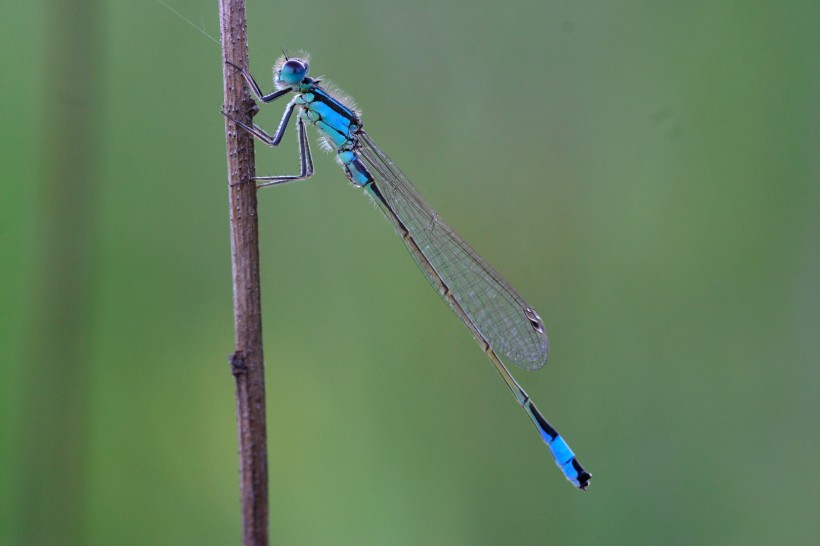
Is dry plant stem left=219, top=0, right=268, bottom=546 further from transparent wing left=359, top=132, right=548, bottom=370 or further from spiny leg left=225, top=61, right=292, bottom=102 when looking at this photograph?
transparent wing left=359, top=132, right=548, bottom=370

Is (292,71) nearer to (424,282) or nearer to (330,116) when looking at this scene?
(330,116)

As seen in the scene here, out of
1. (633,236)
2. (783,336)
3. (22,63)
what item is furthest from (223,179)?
(783,336)

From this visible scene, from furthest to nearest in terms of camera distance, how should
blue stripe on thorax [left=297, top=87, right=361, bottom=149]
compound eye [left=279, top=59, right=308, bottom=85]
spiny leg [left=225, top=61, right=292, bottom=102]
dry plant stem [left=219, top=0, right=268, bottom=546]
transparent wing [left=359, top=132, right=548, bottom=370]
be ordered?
transparent wing [left=359, top=132, right=548, bottom=370] < blue stripe on thorax [left=297, top=87, right=361, bottom=149] < compound eye [left=279, top=59, right=308, bottom=85] < spiny leg [left=225, top=61, right=292, bottom=102] < dry plant stem [left=219, top=0, right=268, bottom=546]

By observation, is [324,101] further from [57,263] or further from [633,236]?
[633,236]

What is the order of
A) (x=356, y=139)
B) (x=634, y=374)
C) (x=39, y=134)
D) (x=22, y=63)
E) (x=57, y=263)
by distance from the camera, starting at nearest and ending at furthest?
(x=57, y=263) < (x=39, y=134) < (x=22, y=63) < (x=356, y=139) < (x=634, y=374)

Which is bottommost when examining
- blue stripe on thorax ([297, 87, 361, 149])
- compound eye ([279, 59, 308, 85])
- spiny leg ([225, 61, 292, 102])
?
spiny leg ([225, 61, 292, 102])

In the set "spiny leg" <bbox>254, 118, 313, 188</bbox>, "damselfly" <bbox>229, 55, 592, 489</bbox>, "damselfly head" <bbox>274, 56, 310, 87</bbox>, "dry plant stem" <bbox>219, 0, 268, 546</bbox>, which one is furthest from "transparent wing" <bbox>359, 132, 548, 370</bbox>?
"dry plant stem" <bbox>219, 0, 268, 546</bbox>
